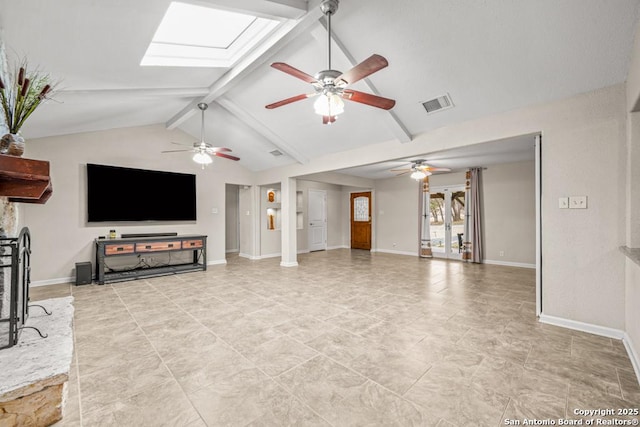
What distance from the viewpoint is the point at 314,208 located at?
9375 millimetres

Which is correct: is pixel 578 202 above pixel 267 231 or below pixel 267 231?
above

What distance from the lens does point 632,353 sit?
2.31m

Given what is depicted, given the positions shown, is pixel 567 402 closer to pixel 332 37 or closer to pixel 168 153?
pixel 332 37

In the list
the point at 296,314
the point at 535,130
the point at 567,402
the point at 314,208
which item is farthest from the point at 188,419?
the point at 314,208

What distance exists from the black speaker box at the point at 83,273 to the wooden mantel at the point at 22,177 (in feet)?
13.0

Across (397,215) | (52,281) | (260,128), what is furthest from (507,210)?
(52,281)

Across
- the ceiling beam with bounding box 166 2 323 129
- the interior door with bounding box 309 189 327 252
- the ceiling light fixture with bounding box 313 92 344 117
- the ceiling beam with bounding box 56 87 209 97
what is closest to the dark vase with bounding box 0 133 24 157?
the ceiling beam with bounding box 56 87 209 97

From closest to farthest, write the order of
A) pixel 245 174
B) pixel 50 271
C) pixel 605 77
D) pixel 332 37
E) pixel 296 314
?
1. pixel 605 77
2. pixel 332 37
3. pixel 296 314
4. pixel 50 271
5. pixel 245 174

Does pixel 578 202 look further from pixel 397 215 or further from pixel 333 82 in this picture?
pixel 397 215

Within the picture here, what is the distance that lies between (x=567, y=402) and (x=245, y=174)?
23.8ft

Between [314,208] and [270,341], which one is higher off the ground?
[314,208]

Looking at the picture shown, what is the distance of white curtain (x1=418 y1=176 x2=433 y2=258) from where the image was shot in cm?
789

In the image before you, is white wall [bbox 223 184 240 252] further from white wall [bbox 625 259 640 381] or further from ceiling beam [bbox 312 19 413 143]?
white wall [bbox 625 259 640 381]

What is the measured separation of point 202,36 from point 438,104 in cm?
294
